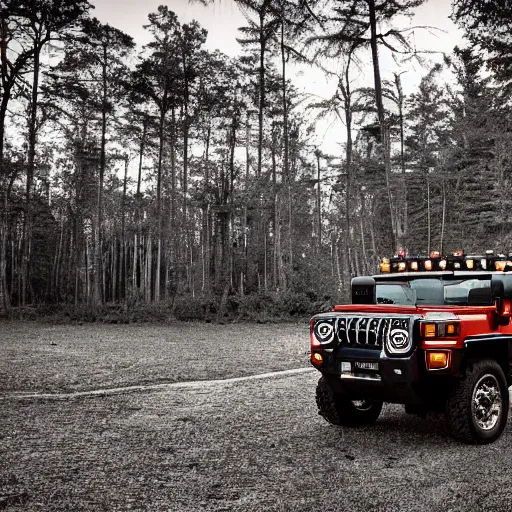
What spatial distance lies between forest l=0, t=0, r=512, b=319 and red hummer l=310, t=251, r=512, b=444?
756 centimetres

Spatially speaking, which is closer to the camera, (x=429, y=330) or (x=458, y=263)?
(x=429, y=330)

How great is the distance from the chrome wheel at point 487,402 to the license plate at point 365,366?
975 millimetres

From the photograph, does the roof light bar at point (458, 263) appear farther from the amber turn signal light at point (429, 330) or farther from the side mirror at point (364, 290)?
the amber turn signal light at point (429, 330)

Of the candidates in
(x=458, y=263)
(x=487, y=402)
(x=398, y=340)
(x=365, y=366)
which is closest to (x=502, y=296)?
(x=458, y=263)

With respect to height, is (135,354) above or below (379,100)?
below

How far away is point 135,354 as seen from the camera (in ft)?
41.7

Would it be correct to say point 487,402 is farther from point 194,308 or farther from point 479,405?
point 194,308

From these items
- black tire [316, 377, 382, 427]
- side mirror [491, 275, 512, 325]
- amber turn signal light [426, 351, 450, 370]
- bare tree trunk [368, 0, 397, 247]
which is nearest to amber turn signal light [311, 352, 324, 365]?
black tire [316, 377, 382, 427]

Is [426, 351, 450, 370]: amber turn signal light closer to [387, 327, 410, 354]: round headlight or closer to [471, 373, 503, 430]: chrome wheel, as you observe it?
[387, 327, 410, 354]: round headlight

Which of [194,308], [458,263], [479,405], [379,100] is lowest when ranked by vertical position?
[479,405]

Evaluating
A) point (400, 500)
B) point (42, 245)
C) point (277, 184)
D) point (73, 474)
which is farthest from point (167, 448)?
point (42, 245)

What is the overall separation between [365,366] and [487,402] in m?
1.28

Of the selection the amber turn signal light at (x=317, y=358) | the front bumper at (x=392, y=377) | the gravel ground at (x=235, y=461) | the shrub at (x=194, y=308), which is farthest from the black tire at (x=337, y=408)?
the shrub at (x=194, y=308)

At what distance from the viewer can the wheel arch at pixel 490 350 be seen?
524 cm
